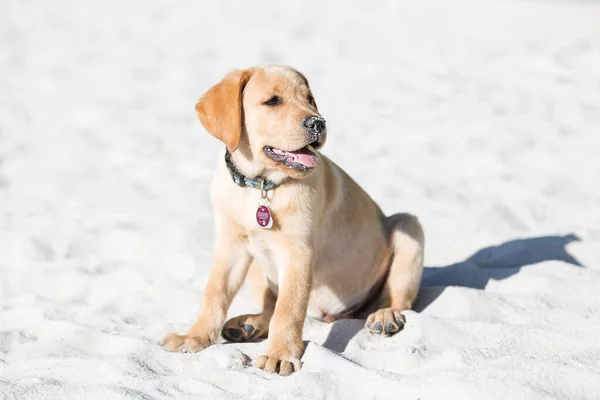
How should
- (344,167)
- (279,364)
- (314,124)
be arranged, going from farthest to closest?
(344,167) < (314,124) < (279,364)

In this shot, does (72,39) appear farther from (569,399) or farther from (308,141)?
(569,399)

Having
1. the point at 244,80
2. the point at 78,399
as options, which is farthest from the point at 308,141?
the point at 78,399

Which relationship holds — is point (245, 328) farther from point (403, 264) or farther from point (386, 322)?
point (403, 264)

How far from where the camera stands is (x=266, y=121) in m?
3.46

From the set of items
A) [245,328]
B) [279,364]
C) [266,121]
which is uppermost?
[266,121]

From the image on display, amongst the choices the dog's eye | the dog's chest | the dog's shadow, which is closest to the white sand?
the dog's shadow

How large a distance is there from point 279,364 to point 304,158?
34.9 inches

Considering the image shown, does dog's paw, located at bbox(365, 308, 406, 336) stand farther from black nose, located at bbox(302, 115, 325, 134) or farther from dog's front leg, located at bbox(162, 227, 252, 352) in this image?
black nose, located at bbox(302, 115, 325, 134)

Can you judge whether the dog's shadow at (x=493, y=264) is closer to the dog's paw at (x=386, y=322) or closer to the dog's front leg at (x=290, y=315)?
the dog's paw at (x=386, y=322)

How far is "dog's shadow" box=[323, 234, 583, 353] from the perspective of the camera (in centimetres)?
455

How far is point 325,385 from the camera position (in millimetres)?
2863

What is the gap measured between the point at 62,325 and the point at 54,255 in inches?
54.6

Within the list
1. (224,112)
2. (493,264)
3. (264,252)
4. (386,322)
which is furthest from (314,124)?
(493,264)

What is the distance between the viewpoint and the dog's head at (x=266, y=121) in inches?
133
